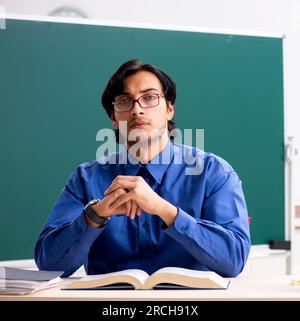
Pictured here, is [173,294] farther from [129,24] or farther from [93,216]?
[129,24]

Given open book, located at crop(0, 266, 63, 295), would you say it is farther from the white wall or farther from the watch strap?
the white wall

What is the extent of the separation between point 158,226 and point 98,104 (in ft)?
4.02

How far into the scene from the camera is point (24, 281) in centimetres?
161

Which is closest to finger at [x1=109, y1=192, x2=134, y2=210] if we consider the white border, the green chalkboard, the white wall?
the green chalkboard

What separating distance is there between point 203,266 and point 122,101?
62 cm

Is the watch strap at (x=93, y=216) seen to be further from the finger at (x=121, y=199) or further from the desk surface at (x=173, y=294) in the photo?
the desk surface at (x=173, y=294)

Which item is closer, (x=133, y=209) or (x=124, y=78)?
(x=133, y=209)

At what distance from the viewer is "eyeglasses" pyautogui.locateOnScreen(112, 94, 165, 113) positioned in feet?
7.14

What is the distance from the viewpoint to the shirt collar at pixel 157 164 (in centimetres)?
216

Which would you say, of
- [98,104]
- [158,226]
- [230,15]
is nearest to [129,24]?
[98,104]

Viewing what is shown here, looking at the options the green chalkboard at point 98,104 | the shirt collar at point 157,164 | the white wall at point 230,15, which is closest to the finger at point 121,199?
the shirt collar at point 157,164

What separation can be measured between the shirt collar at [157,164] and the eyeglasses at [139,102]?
5.8 inches

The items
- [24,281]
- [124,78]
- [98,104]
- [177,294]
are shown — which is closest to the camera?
[177,294]
